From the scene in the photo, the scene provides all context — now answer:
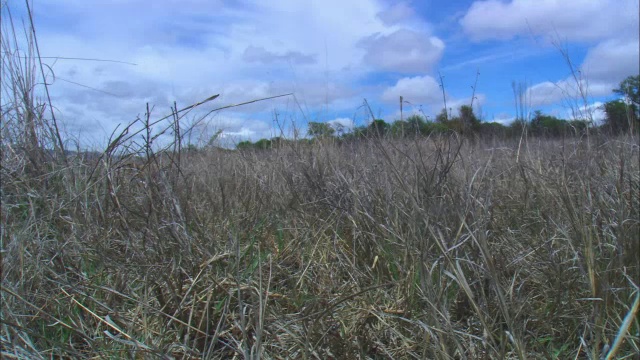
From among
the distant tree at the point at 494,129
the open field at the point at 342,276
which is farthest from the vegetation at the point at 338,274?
the distant tree at the point at 494,129

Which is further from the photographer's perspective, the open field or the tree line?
the tree line

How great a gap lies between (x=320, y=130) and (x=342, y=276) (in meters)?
2.25

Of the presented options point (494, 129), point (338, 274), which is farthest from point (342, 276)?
point (494, 129)

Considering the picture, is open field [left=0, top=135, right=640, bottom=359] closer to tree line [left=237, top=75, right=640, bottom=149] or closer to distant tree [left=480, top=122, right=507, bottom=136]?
tree line [left=237, top=75, right=640, bottom=149]

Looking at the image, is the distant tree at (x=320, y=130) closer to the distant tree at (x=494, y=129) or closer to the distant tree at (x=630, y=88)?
the distant tree at (x=630, y=88)

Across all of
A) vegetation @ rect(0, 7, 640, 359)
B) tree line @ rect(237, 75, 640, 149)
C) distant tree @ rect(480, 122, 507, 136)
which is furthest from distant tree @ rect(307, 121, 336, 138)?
distant tree @ rect(480, 122, 507, 136)

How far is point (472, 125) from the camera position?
3.29 meters

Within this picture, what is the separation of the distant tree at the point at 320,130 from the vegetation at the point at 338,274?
1593 millimetres

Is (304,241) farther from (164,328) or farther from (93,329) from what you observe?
(93,329)

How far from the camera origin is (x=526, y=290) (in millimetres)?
1643

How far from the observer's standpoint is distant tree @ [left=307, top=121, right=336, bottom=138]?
3.88 metres

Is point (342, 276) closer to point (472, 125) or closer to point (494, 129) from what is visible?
point (472, 125)

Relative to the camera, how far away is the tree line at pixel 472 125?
7.52 feet

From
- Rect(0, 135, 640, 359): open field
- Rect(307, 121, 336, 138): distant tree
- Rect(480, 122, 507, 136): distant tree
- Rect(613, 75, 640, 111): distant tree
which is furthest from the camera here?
Rect(480, 122, 507, 136): distant tree
